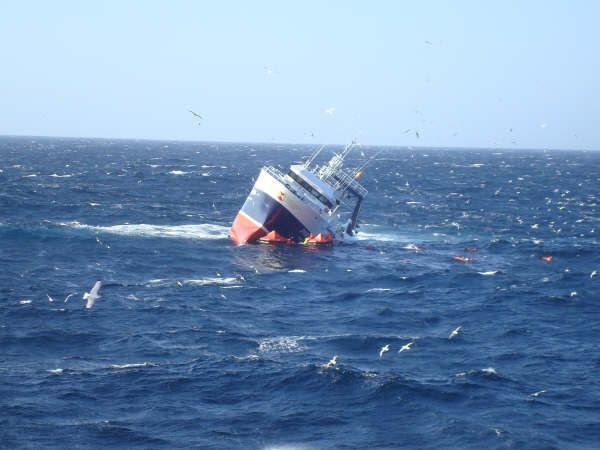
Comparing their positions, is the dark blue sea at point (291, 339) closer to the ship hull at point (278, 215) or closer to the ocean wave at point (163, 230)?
the ocean wave at point (163, 230)

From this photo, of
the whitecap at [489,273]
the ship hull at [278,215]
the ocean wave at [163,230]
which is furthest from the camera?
the ocean wave at [163,230]

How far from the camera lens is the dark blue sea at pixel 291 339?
92.4 feet

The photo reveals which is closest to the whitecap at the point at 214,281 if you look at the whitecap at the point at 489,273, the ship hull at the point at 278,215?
the ship hull at the point at 278,215

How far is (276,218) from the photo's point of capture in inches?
2667

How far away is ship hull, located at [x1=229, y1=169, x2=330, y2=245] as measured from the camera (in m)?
66.9

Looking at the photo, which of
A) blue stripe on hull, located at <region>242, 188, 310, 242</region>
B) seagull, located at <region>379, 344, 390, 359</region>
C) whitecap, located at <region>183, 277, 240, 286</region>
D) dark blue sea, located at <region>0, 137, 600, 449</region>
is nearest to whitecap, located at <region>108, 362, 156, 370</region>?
dark blue sea, located at <region>0, 137, 600, 449</region>

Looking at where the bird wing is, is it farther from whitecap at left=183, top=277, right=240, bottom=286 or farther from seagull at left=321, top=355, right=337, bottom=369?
seagull at left=321, top=355, right=337, bottom=369

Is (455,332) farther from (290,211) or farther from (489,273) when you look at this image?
(290,211)

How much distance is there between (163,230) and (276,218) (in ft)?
44.7

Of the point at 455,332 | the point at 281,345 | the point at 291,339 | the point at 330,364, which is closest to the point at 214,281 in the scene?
the point at 291,339

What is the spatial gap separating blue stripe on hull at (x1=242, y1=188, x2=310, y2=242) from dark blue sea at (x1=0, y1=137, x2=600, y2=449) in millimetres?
2159

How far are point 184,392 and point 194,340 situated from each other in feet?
24.3

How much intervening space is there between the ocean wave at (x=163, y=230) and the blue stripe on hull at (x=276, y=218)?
6.49m

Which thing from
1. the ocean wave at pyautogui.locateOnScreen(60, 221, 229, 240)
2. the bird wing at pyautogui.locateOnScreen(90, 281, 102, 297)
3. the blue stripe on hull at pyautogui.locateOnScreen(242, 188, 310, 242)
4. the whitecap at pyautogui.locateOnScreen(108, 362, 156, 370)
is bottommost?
the whitecap at pyautogui.locateOnScreen(108, 362, 156, 370)
